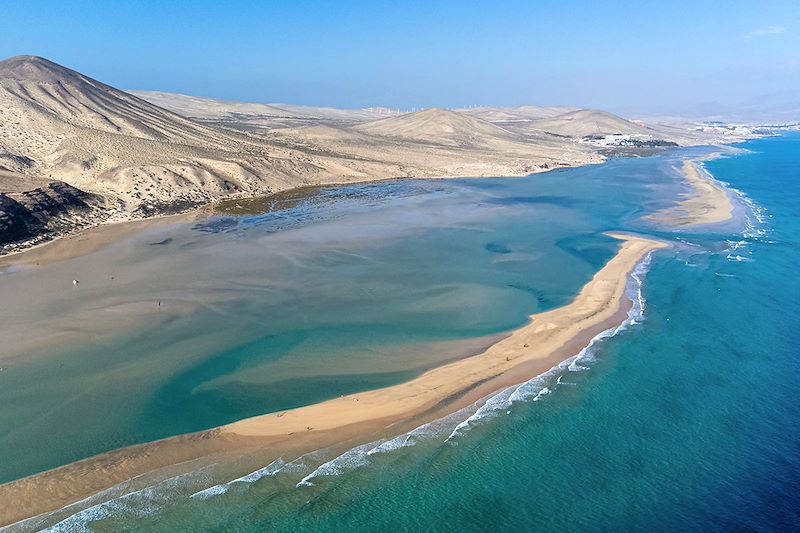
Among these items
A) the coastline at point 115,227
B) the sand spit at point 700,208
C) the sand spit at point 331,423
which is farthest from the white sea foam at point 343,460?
the sand spit at point 700,208

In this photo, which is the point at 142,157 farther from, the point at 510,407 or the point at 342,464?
the point at 510,407

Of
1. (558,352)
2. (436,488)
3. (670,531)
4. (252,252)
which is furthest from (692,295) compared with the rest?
Answer: (252,252)

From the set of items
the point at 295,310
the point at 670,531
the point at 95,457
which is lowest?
the point at 670,531

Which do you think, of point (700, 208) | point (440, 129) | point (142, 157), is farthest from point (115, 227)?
point (440, 129)

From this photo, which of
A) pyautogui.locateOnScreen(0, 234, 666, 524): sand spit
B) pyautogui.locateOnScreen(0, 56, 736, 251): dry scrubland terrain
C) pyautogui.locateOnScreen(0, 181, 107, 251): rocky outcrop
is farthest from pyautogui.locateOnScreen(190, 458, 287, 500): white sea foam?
pyautogui.locateOnScreen(0, 56, 736, 251): dry scrubland terrain

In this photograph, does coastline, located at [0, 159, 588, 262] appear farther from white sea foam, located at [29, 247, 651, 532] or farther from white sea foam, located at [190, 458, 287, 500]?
white sea foam, located at [190, 458, 287, 500]

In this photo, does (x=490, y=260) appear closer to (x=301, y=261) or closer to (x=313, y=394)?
(x=301, y=261)
